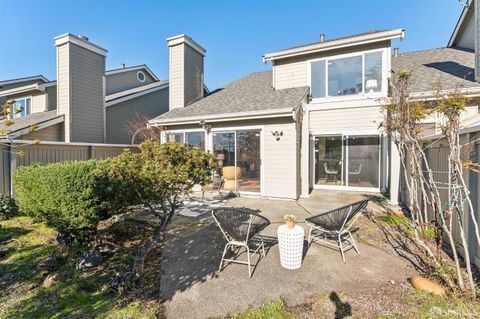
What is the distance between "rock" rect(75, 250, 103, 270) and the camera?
14.5 ft

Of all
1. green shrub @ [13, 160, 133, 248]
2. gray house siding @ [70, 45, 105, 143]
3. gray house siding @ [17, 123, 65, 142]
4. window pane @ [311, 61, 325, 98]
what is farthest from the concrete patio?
gray house siding @ [70, 45, 105, 143]

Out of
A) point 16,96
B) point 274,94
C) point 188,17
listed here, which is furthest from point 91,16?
point 274,94

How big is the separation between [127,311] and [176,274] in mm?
922

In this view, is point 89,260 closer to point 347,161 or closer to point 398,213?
point 398,213

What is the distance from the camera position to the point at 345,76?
932 cm

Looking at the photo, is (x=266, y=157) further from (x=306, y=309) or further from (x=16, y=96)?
(x=16, y=96)

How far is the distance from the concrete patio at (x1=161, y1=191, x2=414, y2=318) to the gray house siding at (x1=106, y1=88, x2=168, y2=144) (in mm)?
10266

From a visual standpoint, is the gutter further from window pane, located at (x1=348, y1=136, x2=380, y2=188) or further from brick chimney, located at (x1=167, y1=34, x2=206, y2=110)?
window pane, located at (x1=348, y1=136, x2=380, y2=188)

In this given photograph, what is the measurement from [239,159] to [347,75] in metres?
5.26

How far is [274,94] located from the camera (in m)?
10.2

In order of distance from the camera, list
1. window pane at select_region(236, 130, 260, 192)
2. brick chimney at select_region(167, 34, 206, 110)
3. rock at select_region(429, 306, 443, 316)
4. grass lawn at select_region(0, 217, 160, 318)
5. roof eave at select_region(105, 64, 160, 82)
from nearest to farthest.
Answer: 1. rock at select_region(429, 306, 443, 316)
2. grass lawn at select_region(0, 217, 160, 318)
3. window pane at select_region(236, 130, 260, 192)
4. brick chimney at select_region(167, 34, 206, 110)
5. roof eave at select_region(105, 64, 160, 82)

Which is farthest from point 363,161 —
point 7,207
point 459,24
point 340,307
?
point 7,207

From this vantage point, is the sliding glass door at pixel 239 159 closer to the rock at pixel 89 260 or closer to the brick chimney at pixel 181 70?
the brick chimney at pixel 181 70

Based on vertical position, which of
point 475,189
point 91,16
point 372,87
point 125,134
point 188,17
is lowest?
point 475,189
